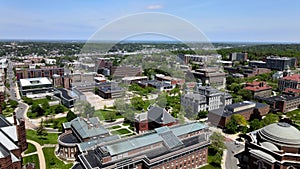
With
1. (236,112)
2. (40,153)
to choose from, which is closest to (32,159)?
(40,153)

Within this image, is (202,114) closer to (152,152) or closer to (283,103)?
(283,103)

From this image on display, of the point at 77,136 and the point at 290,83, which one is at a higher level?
the point at 290,83

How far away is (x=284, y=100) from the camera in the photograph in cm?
3341

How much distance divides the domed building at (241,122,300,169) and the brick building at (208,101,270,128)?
9866 millimetres

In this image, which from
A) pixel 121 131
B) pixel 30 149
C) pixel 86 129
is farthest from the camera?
pixel 121 131

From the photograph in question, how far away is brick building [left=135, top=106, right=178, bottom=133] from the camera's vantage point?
2319cm

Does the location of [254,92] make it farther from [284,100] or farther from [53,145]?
[53,145]

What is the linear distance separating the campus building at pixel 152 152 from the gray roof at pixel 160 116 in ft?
10.3

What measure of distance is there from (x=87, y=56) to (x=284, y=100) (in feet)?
157

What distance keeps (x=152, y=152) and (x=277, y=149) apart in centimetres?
909

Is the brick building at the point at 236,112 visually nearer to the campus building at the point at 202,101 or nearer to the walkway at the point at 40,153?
the campus building at the point at 202,101

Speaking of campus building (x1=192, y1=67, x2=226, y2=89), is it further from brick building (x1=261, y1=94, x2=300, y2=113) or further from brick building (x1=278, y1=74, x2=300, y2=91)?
brick building (x1=261, y1=94, x2=300, y2=113)

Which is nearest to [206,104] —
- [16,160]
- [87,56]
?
[16,160]

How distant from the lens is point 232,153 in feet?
70.7
